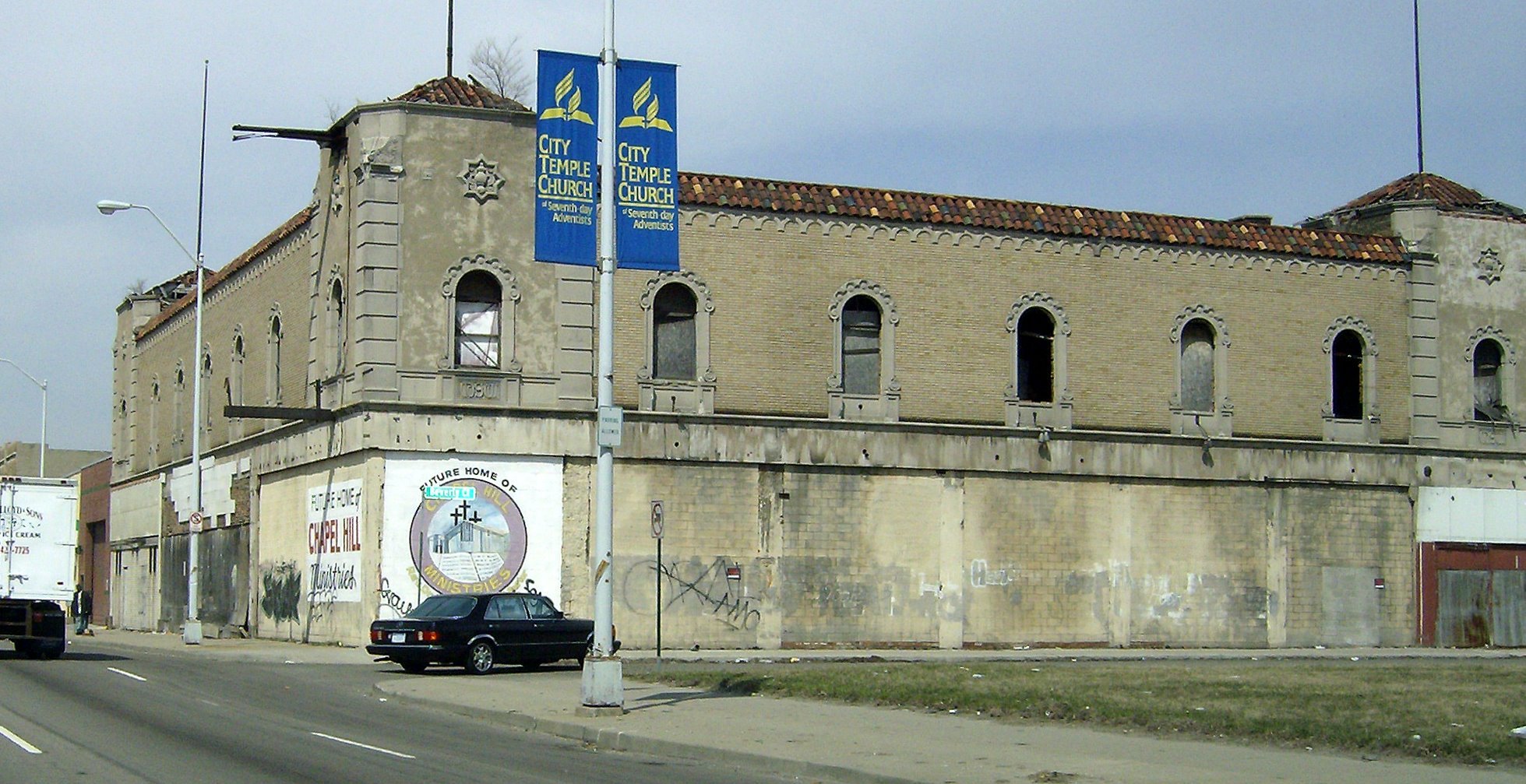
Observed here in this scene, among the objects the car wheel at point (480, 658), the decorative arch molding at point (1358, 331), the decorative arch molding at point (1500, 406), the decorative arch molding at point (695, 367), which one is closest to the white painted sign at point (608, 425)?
the car wheel at point (480, 658)

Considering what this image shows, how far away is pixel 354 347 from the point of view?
3641 cm

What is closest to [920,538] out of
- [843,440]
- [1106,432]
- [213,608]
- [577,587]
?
[843,440]

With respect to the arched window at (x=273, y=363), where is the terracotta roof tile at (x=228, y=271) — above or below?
above

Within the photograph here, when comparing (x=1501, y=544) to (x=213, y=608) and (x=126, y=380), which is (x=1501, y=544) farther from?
(x=126, y=380)

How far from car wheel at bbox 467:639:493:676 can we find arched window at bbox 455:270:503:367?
960cm

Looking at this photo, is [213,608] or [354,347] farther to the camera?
[213,608]

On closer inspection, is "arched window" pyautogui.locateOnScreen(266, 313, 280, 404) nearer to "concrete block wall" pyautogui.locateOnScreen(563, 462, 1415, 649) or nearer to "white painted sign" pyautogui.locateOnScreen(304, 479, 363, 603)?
"white painted sign" pyautogui.locateOnScreen(304, 479, 363, 603)

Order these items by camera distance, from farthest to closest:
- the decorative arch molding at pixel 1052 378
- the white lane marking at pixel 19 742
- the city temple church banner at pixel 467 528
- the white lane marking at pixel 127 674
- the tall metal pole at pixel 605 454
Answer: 1. the decorative arch molding at pixel 1052 378
2. the city temple church banner at pixel 467 528
3. the white lane marking at pixel 127 674
4. the tall metal pole at pixel 605 454
5. the white lane marking at pixel 19 742

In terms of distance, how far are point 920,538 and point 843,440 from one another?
2998 millimetres

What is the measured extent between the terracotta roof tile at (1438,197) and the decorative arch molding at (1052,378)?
11033mm

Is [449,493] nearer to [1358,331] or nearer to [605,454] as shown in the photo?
[605,454]

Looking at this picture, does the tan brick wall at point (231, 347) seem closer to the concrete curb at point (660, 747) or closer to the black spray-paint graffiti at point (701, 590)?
the black spray-paint graffiti at point (701, 590)

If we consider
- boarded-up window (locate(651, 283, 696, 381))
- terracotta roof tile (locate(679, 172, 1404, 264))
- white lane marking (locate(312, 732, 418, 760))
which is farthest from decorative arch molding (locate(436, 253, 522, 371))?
white lane marking (locate(312, 732, 418, 760))

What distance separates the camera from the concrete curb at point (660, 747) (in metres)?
15.6
